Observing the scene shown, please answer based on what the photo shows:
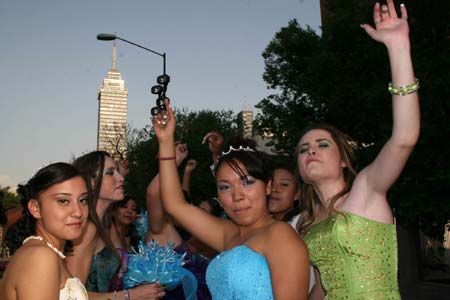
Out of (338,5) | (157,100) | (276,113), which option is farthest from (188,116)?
(157,100)

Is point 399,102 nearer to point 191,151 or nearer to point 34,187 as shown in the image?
point 34,187

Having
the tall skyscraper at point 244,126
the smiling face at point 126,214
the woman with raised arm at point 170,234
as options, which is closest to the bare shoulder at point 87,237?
the woman with raised arm at point 170,234

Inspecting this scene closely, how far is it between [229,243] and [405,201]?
26.4 feet

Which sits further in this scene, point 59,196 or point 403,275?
point 403,275

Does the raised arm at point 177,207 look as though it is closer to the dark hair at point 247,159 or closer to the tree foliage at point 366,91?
the dark hair at point 247,159

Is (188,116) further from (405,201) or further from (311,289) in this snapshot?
(311,289)

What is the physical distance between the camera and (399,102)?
106 inches

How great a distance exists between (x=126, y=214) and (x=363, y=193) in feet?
16.2

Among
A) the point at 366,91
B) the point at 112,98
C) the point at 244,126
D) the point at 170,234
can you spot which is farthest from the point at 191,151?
the point at 112,98

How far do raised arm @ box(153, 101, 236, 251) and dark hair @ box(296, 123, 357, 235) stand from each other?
2.11 feet

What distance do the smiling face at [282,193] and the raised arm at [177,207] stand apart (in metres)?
1.38

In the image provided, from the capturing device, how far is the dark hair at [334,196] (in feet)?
11.0

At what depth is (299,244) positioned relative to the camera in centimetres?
264

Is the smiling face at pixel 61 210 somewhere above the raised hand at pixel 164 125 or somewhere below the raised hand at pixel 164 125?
below
